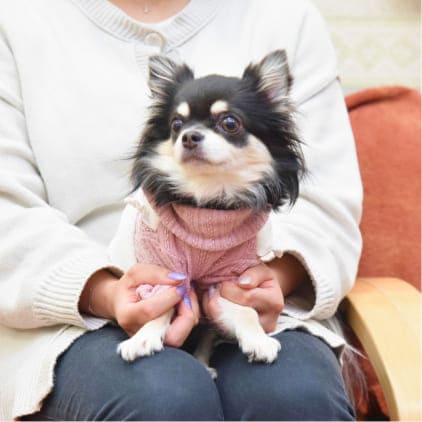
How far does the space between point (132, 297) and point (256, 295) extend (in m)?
0.21

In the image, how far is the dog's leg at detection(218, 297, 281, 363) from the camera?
1051 mm

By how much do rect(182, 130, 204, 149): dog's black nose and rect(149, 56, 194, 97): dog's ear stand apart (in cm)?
16

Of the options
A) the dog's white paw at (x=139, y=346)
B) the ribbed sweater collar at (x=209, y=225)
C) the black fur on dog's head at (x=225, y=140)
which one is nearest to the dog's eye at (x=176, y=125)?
the black fur on dog's head at (x=225, y=140)

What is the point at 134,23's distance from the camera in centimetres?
139

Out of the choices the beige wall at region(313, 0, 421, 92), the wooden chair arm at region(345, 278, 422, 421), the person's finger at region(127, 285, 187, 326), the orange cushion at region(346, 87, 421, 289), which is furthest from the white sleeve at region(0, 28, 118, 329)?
the beige wall at region(313, 0, 421, 92)

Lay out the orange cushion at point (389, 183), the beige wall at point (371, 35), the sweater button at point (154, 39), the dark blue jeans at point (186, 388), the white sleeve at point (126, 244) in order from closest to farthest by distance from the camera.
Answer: the dark blue jeans at point (186, 388), the white sleeve at point (126, 244), the sweater button at point (154, 39), the orange cushion at point (389, 183), the beige wall at point (371, 35)

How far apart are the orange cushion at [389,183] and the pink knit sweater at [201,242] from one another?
0.60 metres

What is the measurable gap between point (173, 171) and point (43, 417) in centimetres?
46

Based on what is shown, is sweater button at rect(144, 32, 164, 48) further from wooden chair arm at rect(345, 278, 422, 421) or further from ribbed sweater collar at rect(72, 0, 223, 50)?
wooden chair arm at rect(345, 278, 422, 421)

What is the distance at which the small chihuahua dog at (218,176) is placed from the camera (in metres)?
1.07

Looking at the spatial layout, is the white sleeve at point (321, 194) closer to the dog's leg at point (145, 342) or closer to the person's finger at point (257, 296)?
the person's finger at point (257, 296)

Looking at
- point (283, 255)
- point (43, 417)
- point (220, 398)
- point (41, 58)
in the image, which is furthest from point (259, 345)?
point (41, 58)

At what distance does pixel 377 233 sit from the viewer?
1.64 meters

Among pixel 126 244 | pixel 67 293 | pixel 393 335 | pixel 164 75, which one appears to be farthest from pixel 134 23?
pixel 393 335
